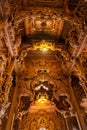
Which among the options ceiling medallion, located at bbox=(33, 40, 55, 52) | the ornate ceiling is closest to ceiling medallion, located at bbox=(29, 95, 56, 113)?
the ornate ceiling

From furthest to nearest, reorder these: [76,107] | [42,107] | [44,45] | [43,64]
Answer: [42,107] → [43,64] → [44,45] → [76,107]

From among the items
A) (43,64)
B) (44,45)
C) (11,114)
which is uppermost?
(44,45)

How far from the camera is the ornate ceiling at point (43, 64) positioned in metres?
5.15

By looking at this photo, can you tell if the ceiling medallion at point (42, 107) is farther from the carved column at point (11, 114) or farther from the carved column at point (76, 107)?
the carved column at point (11, 114)

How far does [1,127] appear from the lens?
468 centimetres

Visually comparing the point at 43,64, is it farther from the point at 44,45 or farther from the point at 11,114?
the point at 11,114

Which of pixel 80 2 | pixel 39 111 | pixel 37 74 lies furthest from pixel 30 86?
pixel 80 2

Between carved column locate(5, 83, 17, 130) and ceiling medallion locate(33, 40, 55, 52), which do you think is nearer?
carved column locate(5, 83, 17, 130)

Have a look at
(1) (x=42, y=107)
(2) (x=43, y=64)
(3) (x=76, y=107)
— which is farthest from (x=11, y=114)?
(2) (x=43, y=64)

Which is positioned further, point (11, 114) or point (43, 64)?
point (43, 64)

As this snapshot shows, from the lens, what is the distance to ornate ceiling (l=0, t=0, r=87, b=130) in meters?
5.15

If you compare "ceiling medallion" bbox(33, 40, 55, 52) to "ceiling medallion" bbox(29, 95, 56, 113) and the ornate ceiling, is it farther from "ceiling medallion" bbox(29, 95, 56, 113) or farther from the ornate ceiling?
"ceiling medallion" bbox(29, 95, 56, 113)

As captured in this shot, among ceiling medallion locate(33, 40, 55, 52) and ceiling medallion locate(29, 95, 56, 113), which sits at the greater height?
ceiling medallion locate(33, 40, 55, 52)

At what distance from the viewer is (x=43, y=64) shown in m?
7.12
